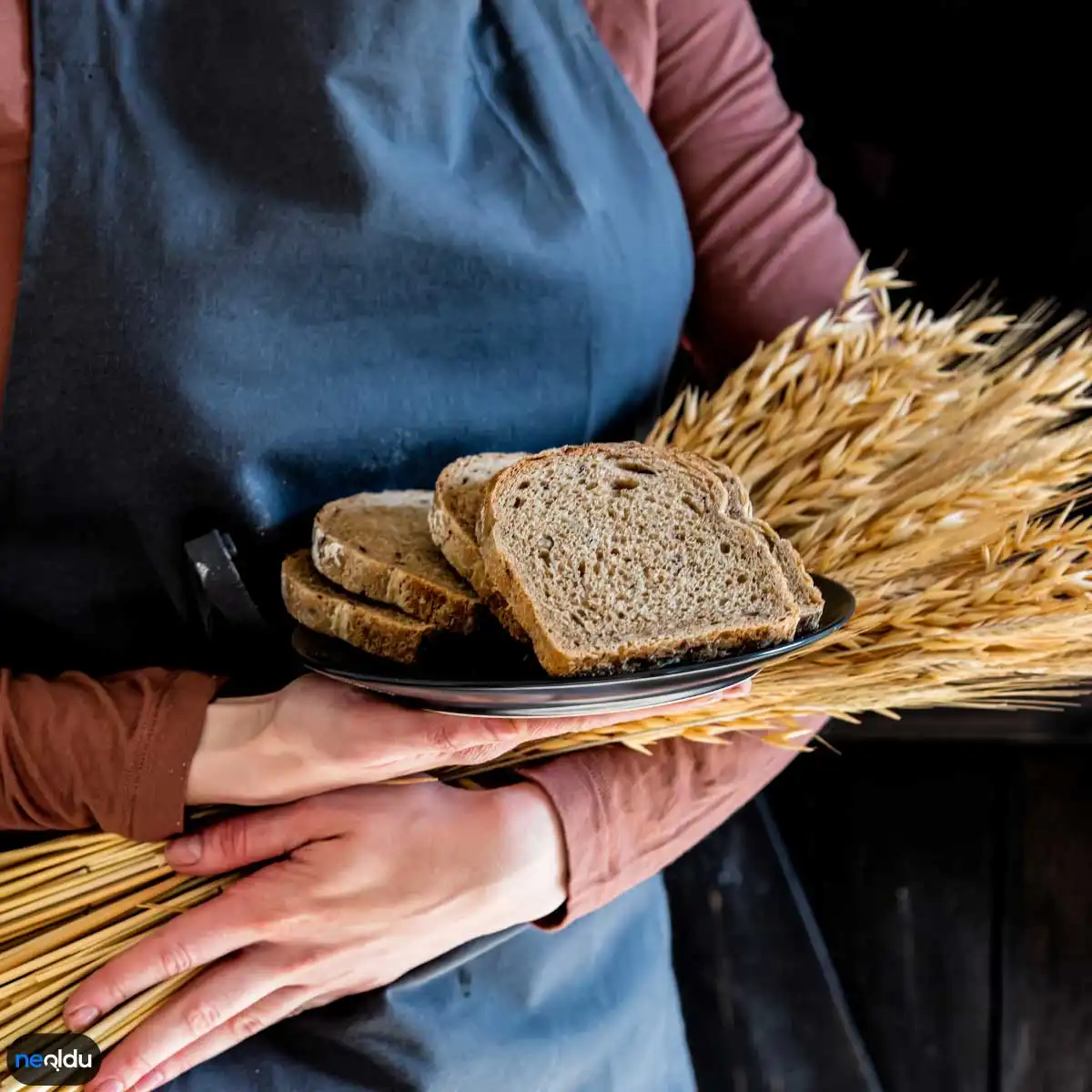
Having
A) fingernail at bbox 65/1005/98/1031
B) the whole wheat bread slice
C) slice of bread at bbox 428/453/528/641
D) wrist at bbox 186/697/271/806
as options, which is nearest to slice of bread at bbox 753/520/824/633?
the whole wheat bread slice

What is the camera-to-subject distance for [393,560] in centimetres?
64

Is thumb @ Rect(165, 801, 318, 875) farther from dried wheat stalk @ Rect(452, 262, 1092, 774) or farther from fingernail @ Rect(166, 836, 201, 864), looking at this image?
dried wheat stalk @ Rect(452, 262, 1092, 774)

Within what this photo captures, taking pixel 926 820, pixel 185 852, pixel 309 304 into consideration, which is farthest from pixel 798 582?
pixel 926 820

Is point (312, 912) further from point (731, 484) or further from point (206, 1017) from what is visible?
point (731, 484)

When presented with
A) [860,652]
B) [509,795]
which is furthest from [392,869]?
[860,652]

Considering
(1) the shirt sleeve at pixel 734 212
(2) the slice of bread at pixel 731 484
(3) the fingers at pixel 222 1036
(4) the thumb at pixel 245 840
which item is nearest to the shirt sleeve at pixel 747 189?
(1) the shirt sleeve at pixel 734 212

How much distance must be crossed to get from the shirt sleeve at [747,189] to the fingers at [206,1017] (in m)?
0.70

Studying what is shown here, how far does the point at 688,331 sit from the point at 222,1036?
0.76 metres

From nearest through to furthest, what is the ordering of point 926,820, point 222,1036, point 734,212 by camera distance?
point 222,1036 → point 734,212 → point 926,820

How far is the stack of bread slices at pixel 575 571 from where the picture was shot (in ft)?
1.84

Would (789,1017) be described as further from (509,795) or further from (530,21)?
(530,21)

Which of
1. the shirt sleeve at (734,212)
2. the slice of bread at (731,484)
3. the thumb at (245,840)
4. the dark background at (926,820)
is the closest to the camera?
the slice of bread at (731,484)

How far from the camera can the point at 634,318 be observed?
82cm

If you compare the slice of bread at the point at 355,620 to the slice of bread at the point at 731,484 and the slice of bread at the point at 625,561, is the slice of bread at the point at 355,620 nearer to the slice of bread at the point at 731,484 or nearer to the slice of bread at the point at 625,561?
the slice of bread at the point at 625,561
